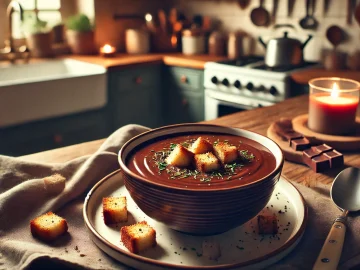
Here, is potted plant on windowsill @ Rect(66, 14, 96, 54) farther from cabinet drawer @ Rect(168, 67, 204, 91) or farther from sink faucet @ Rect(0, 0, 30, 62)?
cabinet drawer @ Rect(168, 67, 204, 91)

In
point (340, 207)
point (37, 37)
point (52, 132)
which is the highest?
point (37, 37)

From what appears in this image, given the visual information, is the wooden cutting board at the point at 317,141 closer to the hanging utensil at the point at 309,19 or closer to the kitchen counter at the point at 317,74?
the kitchen counter at the point at 317,74

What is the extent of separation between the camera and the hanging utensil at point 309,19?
129 inches

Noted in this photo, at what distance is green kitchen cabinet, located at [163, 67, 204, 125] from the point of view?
3.43 meters

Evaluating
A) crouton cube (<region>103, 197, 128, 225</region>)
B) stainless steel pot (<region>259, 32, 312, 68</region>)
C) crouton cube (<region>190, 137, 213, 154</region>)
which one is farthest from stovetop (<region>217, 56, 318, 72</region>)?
crouton cube (<region>103, 197, 128, 225</region>)

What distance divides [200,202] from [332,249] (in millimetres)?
220

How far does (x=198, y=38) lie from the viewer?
12.3ft

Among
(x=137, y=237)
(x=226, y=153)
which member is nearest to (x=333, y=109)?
(x=226, y=153)

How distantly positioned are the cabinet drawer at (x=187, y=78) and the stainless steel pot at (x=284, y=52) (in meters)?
0.59

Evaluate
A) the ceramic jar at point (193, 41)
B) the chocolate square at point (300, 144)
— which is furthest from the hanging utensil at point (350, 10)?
A: the chocolate square at point (300, 144)

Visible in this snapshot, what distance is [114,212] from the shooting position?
2.64 ft

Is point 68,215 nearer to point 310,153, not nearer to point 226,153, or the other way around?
point 226,153

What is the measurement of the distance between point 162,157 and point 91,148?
431 millimetres

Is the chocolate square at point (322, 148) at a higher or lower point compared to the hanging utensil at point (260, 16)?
lower
